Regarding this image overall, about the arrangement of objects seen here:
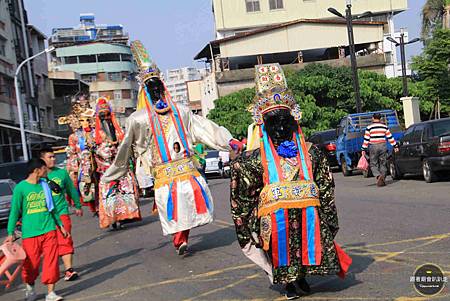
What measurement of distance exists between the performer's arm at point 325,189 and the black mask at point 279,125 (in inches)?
10.2

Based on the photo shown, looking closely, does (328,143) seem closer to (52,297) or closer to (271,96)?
(52,297)

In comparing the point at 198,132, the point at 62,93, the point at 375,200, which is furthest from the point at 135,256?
the point at 62,93

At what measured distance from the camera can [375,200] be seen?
1350 cm

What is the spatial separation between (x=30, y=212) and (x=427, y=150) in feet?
36.4

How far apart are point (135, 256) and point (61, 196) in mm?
1796

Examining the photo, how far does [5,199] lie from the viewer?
20.4m

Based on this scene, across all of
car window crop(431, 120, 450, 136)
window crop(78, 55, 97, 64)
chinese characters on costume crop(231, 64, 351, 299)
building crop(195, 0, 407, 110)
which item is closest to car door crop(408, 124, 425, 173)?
A: car window crop(431, 120, 450, 136)

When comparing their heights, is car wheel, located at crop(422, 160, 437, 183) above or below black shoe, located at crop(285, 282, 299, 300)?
below

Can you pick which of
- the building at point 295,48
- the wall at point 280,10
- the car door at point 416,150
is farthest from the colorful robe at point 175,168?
the wall at point 280,10

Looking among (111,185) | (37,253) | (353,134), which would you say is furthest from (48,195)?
(353,134)

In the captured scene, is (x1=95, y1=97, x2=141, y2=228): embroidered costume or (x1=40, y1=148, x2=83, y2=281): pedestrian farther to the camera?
(x1=95, y1=97, x2=141, y2=228): embroidered costume

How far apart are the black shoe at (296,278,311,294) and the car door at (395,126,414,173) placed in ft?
39.0

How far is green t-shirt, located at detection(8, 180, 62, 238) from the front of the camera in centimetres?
734

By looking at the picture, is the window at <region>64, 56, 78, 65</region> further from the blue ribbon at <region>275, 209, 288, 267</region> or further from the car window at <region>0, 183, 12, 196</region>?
the blue ribbon at <region>275, 209, 288, 267</region>
